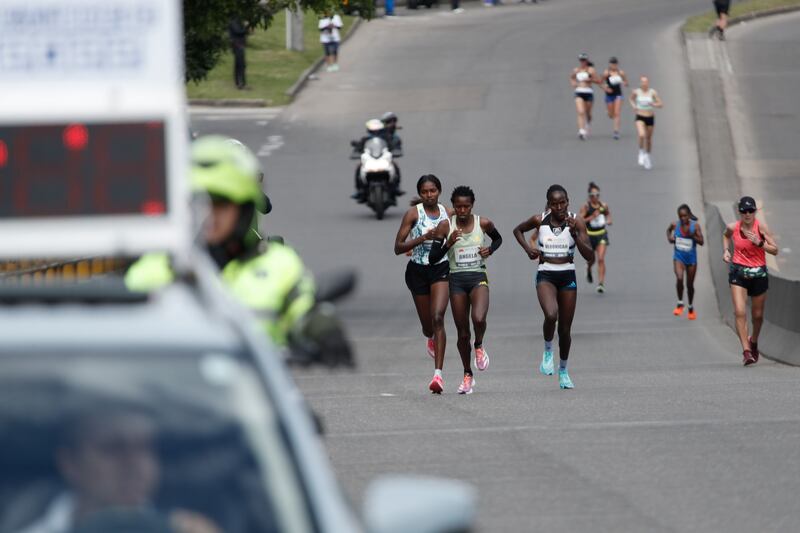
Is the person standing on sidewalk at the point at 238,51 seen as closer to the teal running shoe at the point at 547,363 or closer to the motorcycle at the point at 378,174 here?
the motorcycle at the point at 378,174

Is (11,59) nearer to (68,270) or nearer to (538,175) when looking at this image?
(68,270)

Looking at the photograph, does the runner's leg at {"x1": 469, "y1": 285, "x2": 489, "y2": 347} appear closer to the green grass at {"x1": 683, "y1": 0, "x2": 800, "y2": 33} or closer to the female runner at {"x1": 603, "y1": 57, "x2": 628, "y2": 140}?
the female runner at {"x1": 603, "y1": 57, "x2": 628, "y2": 140}

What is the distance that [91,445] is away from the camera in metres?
4.15

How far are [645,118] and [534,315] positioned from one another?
12343mm

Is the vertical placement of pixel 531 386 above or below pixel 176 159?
below

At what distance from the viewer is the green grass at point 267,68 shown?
162ft

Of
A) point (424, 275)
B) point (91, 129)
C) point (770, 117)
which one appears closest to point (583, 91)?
point (770, 117)

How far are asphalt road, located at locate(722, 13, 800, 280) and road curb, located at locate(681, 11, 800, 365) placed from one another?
36 centimetres

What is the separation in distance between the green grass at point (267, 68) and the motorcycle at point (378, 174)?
12027 mm

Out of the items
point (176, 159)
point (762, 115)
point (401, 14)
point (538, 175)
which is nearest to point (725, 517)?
point (176, 159)

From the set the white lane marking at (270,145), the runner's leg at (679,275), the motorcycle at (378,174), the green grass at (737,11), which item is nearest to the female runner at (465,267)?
the runner's leg at (679,275)

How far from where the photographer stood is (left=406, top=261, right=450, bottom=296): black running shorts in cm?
1736

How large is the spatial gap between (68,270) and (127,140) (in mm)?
7531

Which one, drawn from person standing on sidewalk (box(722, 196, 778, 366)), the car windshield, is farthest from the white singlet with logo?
the car windshield
